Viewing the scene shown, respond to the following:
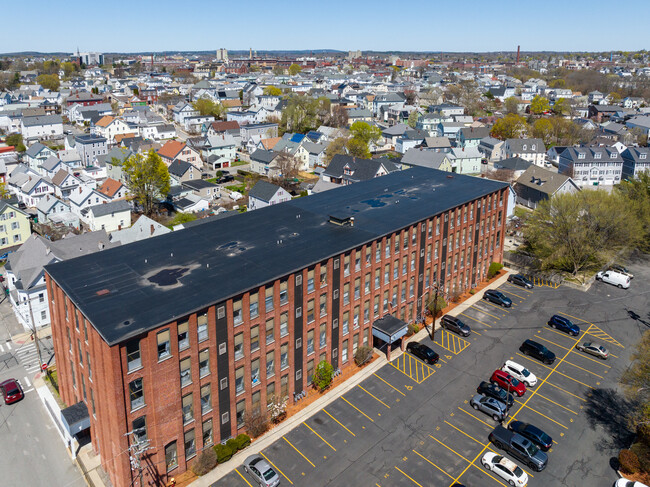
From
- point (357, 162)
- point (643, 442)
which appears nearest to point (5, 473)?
point (643, 442)

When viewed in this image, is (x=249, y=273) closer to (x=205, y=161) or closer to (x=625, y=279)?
(x=625, y=279)

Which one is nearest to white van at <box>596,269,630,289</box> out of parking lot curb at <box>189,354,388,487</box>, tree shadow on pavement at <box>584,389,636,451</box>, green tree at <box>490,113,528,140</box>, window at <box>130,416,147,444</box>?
tree shadow on pavement at <box>584,389,636,451</box>

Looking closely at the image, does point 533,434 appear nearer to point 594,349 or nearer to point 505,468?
point 505,468

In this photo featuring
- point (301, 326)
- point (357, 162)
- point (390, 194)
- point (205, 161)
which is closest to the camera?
point (301, 326)

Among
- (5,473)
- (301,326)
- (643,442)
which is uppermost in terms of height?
(301,326)

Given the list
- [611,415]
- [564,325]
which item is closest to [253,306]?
[611,415]
